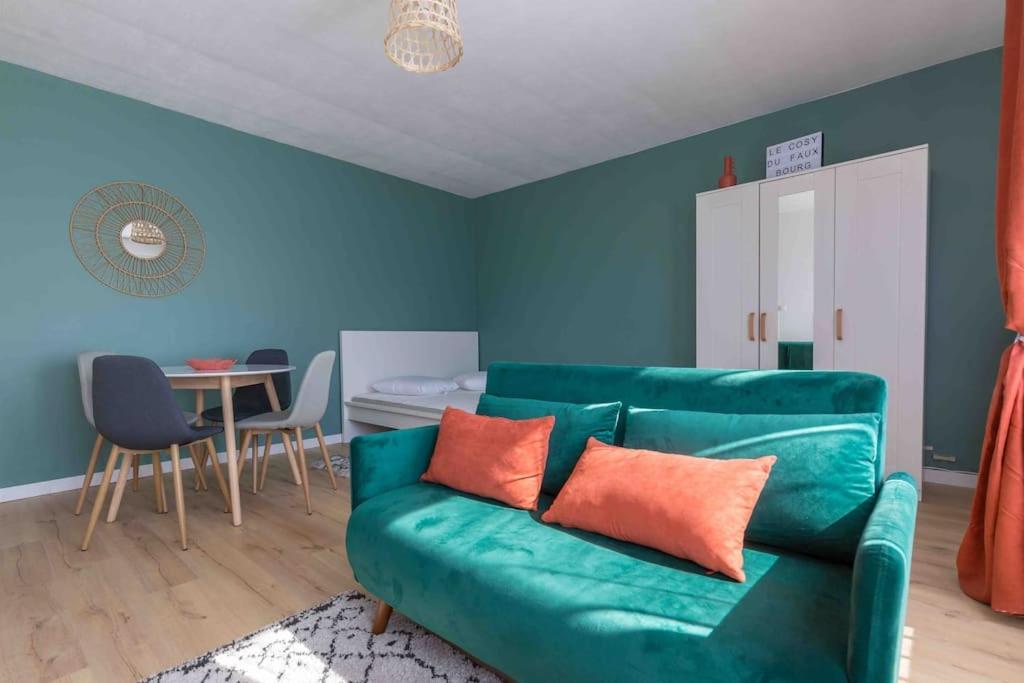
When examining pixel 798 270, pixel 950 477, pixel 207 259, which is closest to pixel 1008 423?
pixel 798 270

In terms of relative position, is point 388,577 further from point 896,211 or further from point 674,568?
point 896,211

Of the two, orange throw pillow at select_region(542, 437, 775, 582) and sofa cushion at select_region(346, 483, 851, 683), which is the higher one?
orange throw pillow at select_region(542, 437, 775, 582)

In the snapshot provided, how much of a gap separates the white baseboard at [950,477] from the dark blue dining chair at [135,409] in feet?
13.4

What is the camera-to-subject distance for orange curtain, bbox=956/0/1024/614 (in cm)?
158

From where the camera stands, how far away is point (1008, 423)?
5.39 feet

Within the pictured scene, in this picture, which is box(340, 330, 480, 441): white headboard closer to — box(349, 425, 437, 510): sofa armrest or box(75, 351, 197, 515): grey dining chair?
box(75, 351, 197, 515): grey dining chair

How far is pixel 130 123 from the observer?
3236 mm

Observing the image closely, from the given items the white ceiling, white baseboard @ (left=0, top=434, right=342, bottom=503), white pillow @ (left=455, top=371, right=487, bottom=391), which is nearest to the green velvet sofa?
the white ceiling

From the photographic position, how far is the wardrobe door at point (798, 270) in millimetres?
2975

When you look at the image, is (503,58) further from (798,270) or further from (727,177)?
(798,270)

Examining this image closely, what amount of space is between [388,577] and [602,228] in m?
3.71

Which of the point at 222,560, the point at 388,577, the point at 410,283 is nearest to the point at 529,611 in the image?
the point at 388,577

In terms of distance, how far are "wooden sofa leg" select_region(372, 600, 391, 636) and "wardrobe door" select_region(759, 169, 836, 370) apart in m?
2.71

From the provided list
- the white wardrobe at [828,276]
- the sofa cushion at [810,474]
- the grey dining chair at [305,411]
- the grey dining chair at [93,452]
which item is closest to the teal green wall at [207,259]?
the grey dining chair at [93,452]
